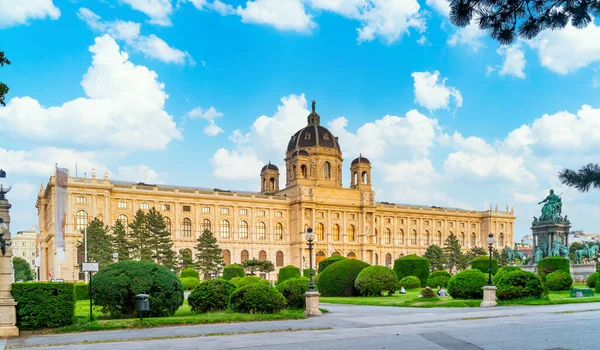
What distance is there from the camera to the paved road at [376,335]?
1336cm

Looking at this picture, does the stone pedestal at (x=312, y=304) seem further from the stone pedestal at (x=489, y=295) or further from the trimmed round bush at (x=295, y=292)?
the stone pedestal at (x=489, y=295)

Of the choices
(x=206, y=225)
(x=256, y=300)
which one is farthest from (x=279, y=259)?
(x=256, y=300)

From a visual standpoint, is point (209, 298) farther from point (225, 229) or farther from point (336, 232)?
point (336, 232)

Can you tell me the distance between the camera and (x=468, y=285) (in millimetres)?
27984

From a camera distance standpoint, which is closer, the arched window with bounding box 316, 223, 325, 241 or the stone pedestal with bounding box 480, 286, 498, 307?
the stone pedestal with bounding box 480, 286, 498, 307

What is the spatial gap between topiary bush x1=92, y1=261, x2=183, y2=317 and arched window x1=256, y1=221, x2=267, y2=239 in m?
69.7

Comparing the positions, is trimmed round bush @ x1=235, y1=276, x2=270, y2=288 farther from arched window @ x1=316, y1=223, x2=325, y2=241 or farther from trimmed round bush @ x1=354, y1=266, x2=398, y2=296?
arched window @ x1=316, y1=223, x2=325, y2=241

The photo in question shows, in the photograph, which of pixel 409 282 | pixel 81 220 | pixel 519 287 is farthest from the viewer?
pixel 81 220

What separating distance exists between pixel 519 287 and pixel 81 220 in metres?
60.5

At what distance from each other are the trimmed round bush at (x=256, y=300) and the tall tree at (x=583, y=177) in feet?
47.9

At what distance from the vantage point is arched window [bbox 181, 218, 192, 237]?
8381 centimetres

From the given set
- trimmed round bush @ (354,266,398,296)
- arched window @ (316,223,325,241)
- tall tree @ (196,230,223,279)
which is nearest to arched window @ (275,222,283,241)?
arched window @ (316,223,325,241)

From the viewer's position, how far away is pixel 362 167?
103m

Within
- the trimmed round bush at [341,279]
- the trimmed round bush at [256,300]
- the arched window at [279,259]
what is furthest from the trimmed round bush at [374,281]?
the arched window at [279,259]
